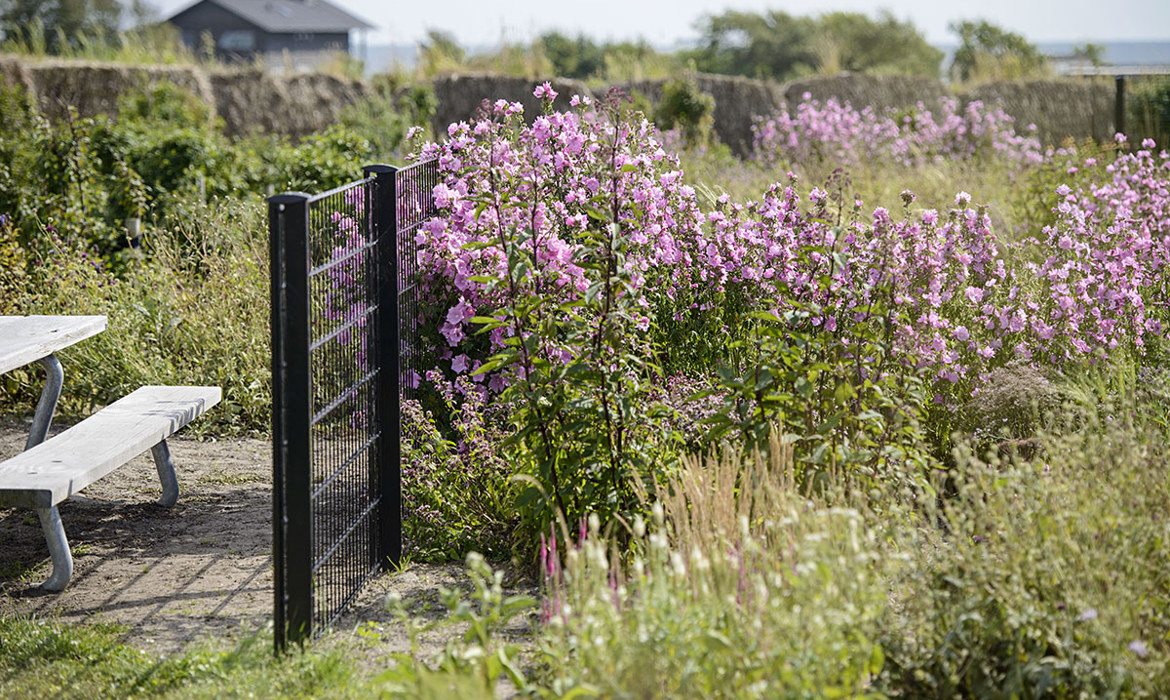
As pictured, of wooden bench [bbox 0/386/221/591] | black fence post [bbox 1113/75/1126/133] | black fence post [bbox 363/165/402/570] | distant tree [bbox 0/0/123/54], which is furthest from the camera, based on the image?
distant tree [bbox 0/0/123/54]

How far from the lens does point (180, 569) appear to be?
453 cm

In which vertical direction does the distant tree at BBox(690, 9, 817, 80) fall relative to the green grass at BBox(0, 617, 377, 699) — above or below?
above

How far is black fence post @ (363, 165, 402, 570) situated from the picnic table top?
4.89ft

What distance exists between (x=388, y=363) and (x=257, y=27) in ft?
206

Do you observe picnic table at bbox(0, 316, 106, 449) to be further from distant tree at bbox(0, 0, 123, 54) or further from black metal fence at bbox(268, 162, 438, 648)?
distant tree at bbox(0, 0, 123, 54)

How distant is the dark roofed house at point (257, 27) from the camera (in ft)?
204

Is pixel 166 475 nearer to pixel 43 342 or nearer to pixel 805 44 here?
pixel 43 342

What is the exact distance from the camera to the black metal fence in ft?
10.8

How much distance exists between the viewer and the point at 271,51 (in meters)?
62.5

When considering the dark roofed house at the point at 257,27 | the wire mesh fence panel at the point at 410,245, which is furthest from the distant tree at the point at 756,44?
the wire mesh fence panel at the point at 410,245

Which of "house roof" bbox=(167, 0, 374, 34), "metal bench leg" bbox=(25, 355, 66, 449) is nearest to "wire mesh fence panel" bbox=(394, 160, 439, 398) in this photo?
"metal bench leg" bbox=(25, 355, 66, 449)

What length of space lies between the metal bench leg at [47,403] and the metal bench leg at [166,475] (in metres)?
0.51

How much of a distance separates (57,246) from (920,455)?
6.25 meters

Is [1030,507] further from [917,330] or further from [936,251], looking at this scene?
[936,251]
